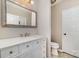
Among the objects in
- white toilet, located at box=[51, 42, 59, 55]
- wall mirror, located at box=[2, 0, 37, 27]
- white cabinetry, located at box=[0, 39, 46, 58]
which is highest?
wall mirror, located at box=[2, 0, 37, 27]

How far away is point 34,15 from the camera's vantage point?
12.9 ft

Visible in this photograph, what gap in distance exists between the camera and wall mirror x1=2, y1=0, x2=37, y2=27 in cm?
254

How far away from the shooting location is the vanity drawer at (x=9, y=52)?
160 centimetres

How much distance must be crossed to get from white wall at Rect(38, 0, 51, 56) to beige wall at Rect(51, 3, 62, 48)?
105cm

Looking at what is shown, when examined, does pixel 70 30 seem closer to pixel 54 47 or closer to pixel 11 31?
pixel 54 47

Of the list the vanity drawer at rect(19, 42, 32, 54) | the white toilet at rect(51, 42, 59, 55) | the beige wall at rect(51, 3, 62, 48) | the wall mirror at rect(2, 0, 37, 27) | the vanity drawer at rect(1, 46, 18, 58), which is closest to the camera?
the vanity drawer at rect(1, 46, 18, 58)

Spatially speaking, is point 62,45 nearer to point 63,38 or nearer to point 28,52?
point 63,38

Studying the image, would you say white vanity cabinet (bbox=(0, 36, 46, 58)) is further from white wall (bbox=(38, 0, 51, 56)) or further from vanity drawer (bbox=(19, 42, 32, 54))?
white wall (bbox=(38, 0, 51, 56))

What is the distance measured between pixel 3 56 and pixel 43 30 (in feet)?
8.52

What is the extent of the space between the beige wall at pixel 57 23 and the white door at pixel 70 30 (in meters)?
0.28

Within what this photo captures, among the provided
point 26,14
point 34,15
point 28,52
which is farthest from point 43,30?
point 28,52

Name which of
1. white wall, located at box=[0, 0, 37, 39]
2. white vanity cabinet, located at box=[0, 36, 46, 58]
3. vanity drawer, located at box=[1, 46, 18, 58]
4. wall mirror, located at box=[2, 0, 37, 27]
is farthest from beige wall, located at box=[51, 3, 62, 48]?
vanity drawer, located at box=[1, 46, 18, 58]

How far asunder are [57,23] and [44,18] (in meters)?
1.18

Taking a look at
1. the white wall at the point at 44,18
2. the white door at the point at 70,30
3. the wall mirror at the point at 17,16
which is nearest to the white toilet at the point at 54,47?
the white wall at the point at 44,18
